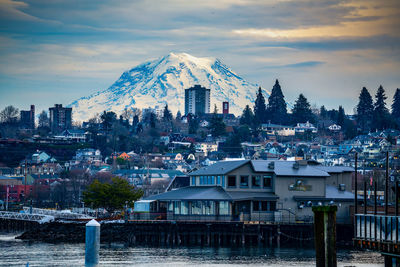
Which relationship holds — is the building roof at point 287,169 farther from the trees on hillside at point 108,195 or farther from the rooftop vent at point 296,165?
the trees on hillside at point 108,195

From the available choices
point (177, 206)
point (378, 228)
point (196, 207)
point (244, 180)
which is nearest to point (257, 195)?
point (244, 180)

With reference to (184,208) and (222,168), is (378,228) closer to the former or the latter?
(184,208)

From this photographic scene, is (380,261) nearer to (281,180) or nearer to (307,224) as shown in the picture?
(307,224)

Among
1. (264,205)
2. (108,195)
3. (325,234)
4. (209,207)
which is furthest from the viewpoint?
(108,195)

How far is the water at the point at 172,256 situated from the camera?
191 ft

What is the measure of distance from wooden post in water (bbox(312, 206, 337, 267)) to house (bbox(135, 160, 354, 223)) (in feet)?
138

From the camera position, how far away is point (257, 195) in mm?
79625

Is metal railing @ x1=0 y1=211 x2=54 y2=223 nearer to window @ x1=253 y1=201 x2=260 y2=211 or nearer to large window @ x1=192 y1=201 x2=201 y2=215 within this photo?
large window @ x1=192 y1=201 x2=201 y2=215

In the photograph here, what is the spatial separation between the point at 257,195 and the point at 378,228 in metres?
43.1

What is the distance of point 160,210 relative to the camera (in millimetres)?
83250

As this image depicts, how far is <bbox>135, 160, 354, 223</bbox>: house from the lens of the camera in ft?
256

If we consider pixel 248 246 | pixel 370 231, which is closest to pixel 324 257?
pixel 370 231

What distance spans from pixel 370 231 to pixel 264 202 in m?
42.4

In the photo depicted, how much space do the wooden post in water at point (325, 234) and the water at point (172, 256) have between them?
22388mm
